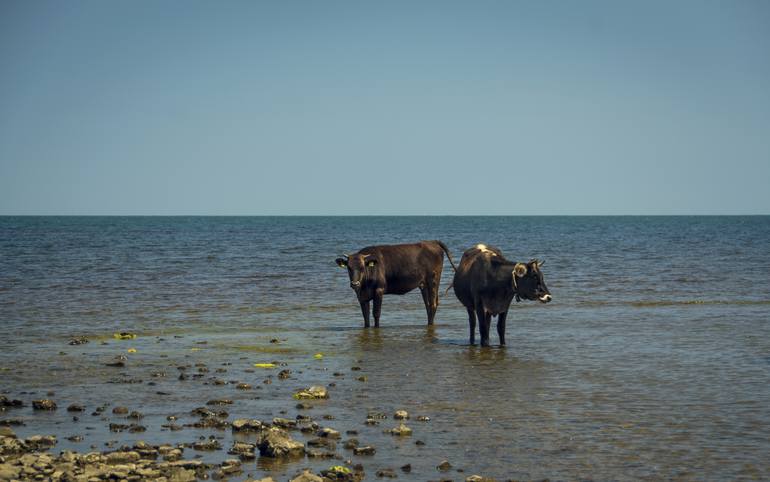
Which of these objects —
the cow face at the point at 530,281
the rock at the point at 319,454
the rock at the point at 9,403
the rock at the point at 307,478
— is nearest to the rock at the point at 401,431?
the rock at the point at 319,454

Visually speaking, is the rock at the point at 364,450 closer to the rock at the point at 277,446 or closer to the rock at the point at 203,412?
the rock at the point at 277,446

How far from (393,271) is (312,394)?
10788 millimetres

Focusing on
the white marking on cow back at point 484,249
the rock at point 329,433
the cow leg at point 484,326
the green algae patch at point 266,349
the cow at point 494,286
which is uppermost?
the white marking on cow back at point 484,249

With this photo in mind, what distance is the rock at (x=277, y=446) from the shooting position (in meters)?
10.0

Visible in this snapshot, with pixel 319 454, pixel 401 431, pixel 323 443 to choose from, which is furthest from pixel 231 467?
pixel 401 431

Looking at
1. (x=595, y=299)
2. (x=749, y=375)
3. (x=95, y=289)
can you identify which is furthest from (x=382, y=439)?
(x=95, y=289)

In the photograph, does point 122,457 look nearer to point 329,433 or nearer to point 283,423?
point 283,423

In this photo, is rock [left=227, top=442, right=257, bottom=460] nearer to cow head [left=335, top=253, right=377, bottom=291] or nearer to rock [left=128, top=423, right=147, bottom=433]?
rock [left=128, top=423, right=147, bottom=433]

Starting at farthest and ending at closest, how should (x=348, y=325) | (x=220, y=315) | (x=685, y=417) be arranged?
(x=220, y=315)
(x=348, y=325)
(x=685, y=417)

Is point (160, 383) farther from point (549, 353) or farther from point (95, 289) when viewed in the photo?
point (95, 289)

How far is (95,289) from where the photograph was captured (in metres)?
34.1

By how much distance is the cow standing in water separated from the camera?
23261mm

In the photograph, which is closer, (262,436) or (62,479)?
(62,479)

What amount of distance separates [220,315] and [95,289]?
977 cm
